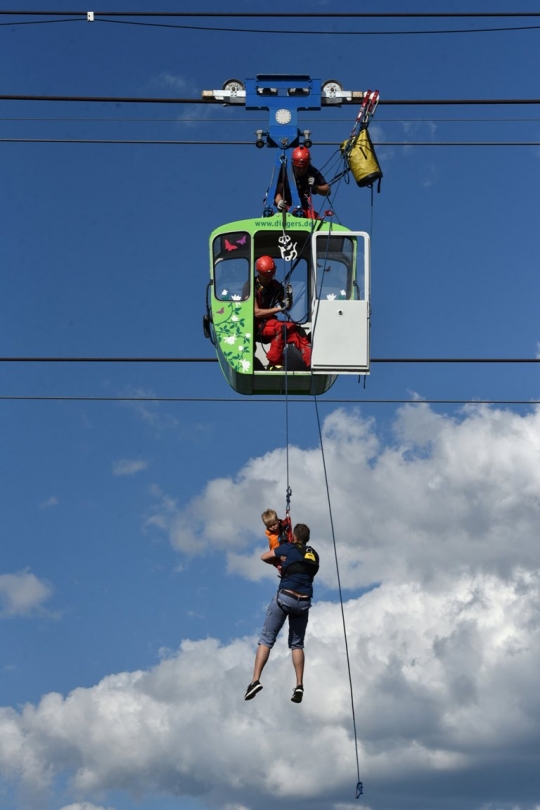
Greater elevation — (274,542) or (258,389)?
(258,389)

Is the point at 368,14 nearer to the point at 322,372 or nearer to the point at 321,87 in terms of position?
the point at 321,87

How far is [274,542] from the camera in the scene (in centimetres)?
1934

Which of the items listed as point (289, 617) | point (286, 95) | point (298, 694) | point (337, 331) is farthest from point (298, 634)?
point (286, 95)

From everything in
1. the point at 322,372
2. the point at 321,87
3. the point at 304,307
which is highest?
the point at 321,87

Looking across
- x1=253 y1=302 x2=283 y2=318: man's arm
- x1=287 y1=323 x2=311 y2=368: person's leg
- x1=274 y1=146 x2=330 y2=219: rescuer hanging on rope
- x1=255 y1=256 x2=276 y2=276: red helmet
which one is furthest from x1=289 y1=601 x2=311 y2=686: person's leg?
x1=274 y1=146 x2=330 y2=219: rescuer hanging on rope

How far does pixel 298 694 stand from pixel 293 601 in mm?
1028

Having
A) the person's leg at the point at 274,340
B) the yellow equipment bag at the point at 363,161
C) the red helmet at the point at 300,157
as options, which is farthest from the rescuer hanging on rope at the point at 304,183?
the person's leg at the point at 274,340

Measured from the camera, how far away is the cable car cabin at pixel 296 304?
2028cm

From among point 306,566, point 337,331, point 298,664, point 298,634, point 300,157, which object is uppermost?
point 300,157

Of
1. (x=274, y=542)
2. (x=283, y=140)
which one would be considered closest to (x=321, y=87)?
(x=283, y=140)

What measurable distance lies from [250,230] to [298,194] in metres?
0.89

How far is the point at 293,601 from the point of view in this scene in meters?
19.2

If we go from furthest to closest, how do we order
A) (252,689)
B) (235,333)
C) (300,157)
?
(300,157) < (235,333) < (252,689)

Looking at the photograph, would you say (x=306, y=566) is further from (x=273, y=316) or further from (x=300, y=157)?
(x=300, y=157)
